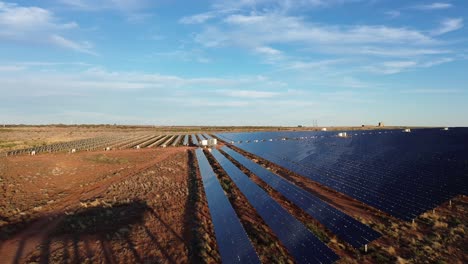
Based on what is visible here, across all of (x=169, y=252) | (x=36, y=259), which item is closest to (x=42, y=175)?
(x=36, y=259)

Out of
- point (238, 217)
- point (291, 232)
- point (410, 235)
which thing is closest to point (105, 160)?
point (238, 217)

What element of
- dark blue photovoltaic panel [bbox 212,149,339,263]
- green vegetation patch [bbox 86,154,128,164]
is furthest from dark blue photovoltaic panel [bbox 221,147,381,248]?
green vegetation patch [bbox 86,154,128,164]

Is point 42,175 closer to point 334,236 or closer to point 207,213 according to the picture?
point 207,213

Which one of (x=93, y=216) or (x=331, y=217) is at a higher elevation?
(x=331, y=217)

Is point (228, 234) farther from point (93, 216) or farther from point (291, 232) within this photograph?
point (93, 216)

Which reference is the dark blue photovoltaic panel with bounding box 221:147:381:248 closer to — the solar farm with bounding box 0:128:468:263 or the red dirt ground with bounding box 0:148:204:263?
the solar farm with bounding box 0:128:468:263

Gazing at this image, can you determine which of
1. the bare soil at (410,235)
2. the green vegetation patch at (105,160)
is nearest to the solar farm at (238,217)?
the bare soil at (410,235)

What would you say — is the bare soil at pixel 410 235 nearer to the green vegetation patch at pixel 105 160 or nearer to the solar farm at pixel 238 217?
the solar farm at pixel 238 217
